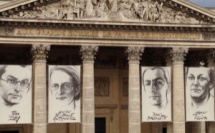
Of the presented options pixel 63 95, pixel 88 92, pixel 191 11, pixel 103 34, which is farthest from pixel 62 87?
pixel 191 11

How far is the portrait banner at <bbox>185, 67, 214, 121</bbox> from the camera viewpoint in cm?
3759

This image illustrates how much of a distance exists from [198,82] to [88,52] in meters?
8.14

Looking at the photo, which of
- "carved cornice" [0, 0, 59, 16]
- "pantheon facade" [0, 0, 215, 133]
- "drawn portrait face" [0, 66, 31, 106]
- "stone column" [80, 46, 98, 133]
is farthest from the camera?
"stone column" [80, 46, 98, 133]

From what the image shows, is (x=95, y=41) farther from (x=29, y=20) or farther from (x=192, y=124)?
(x=192, y=124)

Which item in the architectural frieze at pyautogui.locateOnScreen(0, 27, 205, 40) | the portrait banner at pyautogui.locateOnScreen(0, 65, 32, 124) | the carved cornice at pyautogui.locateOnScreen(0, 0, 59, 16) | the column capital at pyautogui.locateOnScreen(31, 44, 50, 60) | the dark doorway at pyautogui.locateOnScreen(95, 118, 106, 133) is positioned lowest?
the dark doorway at pyautogui.locateOnScreen(95, 118, 106, 133)

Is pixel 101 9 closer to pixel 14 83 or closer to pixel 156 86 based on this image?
pixel 156 86

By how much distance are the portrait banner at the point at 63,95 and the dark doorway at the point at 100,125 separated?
5.33m

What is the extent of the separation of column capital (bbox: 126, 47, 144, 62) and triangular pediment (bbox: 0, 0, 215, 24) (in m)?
1.89

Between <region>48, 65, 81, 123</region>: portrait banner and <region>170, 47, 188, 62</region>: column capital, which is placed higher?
<region>170, 47, 188, 62</region>: column capital

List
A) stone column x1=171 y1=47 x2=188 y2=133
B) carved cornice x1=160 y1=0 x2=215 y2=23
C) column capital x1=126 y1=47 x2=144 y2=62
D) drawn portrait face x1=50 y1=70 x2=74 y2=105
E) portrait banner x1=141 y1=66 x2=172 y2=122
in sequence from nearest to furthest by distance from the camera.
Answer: drawn portrait face x1=50 y1=70 x2=74 y2=105, column capital x1=126 y1=47 x2=144 y2=62, portrait banner x1=141 y1=66 x2=172 y2=122, stone column x1=171 y1=47 x2=188 y2=133, carved cornice x1=160 y1=0 x2=215 y2=23

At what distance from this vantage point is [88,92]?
35.7 meters

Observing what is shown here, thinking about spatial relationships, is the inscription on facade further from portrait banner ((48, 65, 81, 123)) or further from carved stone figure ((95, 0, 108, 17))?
portrait banner ((48, 65, 81, 123))

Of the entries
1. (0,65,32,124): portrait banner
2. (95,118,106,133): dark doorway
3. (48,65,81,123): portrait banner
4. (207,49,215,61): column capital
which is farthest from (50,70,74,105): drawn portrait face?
(207,49,215,61): column capital

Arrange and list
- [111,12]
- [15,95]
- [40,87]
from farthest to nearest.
Answer: 1. [111,12]
2. [40,87]
3. [15,95]
